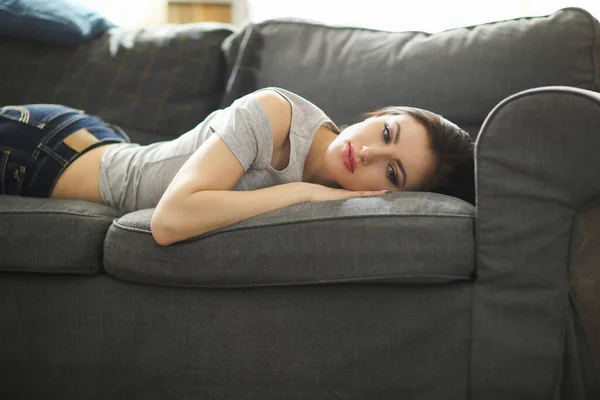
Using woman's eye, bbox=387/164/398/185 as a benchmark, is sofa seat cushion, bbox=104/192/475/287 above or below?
below

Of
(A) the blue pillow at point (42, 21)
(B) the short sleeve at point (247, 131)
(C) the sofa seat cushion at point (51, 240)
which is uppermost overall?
(A) the blue pillow at point (42, 21)

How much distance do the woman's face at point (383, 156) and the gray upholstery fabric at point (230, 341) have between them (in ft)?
0.92

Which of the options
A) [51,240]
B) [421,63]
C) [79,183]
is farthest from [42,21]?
[421,63]

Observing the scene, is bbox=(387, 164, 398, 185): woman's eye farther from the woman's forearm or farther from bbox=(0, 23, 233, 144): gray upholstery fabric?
bbox=(0, 23, 233, 144): gray upholstery fabric

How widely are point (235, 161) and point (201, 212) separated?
146 mm

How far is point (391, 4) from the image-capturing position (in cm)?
275

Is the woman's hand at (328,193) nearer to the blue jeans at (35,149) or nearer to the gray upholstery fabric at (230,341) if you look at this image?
the gray upholstery fabric at (230,341)

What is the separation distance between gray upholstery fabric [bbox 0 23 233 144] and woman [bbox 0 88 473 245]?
1.17 feet

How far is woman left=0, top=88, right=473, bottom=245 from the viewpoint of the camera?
1.29m

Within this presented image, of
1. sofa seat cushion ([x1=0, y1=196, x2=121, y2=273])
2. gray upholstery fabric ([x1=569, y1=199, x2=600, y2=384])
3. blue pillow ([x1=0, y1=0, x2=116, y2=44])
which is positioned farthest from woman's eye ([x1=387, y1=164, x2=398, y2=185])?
blue pillow ([x1=0, y1=0, x2=116, y2=44])

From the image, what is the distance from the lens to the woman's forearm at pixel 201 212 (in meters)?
1.25

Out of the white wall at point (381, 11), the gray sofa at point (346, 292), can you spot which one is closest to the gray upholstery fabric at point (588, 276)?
the gray sofa at point (346, 292)

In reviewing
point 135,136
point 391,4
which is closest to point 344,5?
point 391,4

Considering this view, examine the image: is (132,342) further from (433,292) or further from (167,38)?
(167,38)
